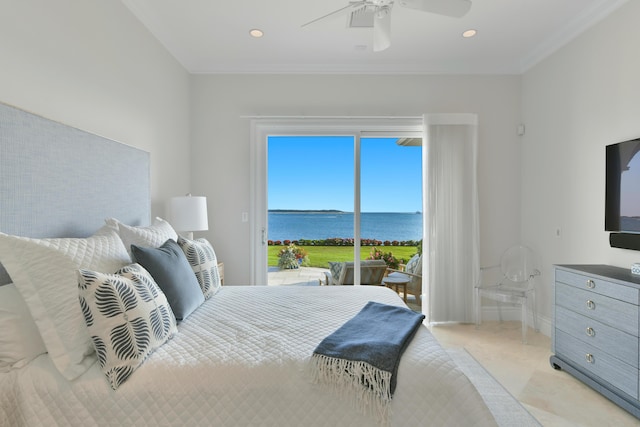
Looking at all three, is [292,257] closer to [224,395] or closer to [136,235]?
[136,235]

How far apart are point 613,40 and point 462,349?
9.10 feet

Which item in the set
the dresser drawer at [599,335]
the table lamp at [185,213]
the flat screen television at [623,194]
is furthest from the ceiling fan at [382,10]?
the dresser drawer at [599,335]

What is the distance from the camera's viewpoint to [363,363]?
4.16 ft

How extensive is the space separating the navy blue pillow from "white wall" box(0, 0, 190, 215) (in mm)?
903

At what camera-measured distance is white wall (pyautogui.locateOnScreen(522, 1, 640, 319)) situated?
2.54 m

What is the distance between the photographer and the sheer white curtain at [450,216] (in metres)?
3.67

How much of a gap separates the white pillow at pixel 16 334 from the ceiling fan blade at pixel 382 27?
2.33m

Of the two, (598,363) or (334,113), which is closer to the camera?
(598,363)

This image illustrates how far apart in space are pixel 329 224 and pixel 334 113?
1248 mm

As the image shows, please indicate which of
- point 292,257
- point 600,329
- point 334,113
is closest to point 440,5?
point 334,113

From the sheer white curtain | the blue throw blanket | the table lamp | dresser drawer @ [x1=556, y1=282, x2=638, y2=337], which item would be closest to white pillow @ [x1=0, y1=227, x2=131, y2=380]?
the blue throw blanket

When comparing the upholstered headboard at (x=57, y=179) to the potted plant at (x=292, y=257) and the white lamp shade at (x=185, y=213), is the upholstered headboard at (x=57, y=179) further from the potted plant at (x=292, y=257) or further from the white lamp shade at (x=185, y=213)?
the potted plant at (x=292, y=257)

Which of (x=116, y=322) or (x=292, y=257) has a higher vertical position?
(x=116, y=322)

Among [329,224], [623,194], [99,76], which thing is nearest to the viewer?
[99,76]
